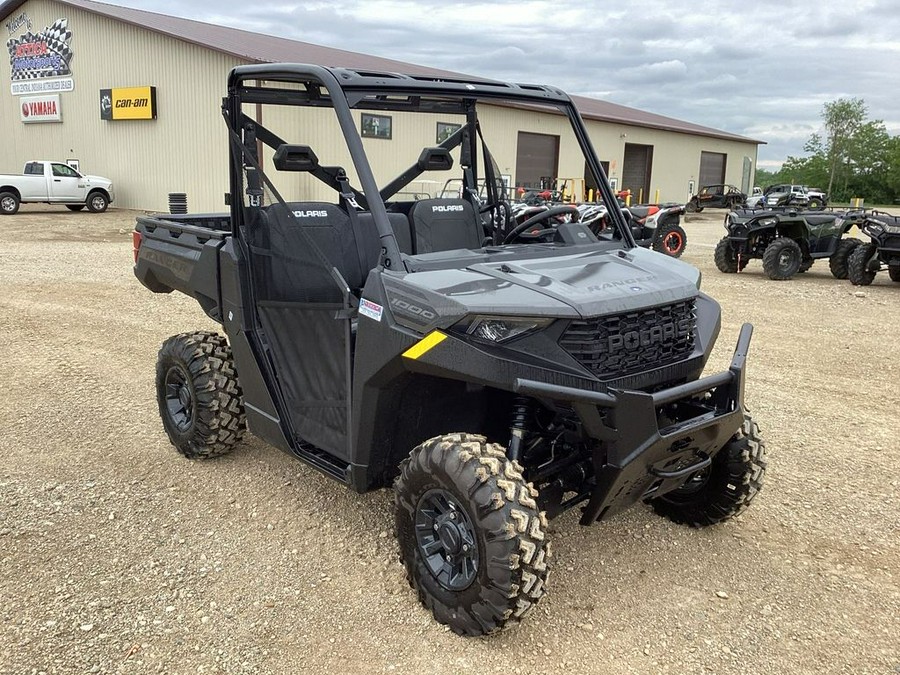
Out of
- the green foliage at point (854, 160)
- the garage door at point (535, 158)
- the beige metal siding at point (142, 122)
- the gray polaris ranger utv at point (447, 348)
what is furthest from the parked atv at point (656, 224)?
the green foliage at point (854, 160)

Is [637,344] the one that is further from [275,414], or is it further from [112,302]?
[112,302]

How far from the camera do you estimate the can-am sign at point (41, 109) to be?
2508 centimetres

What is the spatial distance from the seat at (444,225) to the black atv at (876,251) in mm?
9178

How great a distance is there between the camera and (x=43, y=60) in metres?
25.2

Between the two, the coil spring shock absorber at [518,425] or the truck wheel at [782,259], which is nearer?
the coil spring shock absorber at [518,425]

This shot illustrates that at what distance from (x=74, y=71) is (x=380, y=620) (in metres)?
25.8

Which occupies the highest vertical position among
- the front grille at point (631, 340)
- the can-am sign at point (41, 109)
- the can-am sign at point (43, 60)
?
the can-am sign at point (43, 60)

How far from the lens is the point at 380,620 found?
2984mm

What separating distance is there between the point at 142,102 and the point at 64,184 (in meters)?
3.19

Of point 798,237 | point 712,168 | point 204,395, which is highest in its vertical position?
point 712,168

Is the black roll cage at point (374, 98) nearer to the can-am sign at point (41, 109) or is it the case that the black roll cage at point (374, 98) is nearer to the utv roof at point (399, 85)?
the utv roof at point (399, 85)

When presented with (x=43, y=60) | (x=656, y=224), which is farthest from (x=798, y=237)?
(x=43, y=60)

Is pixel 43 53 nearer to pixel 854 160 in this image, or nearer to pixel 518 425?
pixel 518 425

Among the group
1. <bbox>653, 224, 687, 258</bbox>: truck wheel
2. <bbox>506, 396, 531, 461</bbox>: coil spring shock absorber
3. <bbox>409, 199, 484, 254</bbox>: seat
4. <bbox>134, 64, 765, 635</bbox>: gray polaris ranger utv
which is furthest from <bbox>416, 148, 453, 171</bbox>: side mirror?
<bbox>653, 224, 687, 258</bbox>: truck wheel
